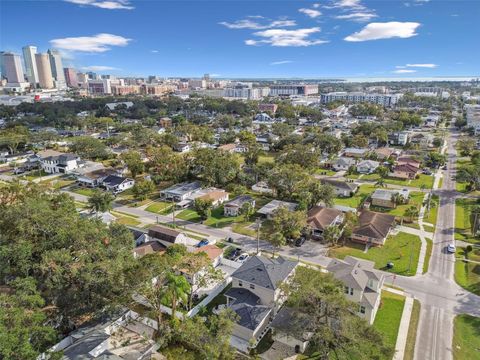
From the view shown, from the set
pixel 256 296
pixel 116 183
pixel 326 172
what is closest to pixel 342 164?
pixel 326 172

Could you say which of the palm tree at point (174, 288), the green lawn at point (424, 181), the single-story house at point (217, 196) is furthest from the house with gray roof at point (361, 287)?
the green lawn at point (424, 181)

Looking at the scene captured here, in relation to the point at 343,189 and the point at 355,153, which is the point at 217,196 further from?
the point at 355,153

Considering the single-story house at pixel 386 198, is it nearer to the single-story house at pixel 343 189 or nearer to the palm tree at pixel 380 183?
the single-story house at pixel 343 189

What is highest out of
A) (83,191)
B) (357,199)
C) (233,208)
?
(83,191)

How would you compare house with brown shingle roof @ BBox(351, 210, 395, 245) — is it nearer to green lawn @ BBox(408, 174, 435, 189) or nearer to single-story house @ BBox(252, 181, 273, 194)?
single-story house @ BBox(252, 181, 273, 194)

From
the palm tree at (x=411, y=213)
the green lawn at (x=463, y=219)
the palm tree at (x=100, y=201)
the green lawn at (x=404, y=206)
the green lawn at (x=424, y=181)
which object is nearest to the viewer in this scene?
the green lawn at (x=463, y=219)
